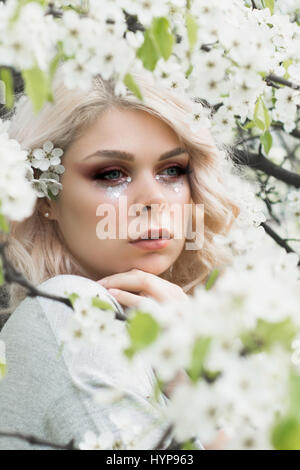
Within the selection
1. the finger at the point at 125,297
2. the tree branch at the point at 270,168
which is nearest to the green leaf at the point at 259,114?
the finger at the point at 125,297

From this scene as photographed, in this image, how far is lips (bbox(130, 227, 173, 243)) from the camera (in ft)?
6.85

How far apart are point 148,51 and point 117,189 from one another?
76 centimetres

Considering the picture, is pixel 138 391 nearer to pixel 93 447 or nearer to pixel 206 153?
pixel 93 447

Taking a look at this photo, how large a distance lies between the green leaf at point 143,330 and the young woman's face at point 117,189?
116cm

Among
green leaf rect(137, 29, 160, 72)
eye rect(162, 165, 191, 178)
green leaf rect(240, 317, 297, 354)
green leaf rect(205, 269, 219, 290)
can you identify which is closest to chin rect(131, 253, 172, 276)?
eye rect(162, 165, 191, 178)

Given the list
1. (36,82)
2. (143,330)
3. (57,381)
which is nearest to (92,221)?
(57,381)

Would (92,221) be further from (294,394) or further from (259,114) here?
(294,394)

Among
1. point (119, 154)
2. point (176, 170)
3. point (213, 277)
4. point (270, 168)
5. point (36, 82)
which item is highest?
point (36, 82)

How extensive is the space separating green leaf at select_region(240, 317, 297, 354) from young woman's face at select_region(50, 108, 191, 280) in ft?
3.83

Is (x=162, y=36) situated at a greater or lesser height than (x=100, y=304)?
greater

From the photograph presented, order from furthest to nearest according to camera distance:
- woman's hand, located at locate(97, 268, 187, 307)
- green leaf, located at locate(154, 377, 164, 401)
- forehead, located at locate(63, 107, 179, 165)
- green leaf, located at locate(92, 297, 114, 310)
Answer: forehead, located at locate(63, 107, 179, 165) < woman's hand, located at locate(97, 268, 187, 307) < green leaf, located at locate(92, 297, 114, 310) < green leaf, located at locate(154, 377, 164, 401)

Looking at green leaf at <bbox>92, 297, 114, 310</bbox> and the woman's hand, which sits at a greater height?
green leaf at <bbox>92, 297, 114, 310</bbox>

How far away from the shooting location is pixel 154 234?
211 centimetres

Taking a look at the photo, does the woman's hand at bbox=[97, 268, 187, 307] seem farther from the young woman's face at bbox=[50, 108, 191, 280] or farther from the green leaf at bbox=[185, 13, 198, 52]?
the green leaf at bbox=[185, 13, 198, 52]
